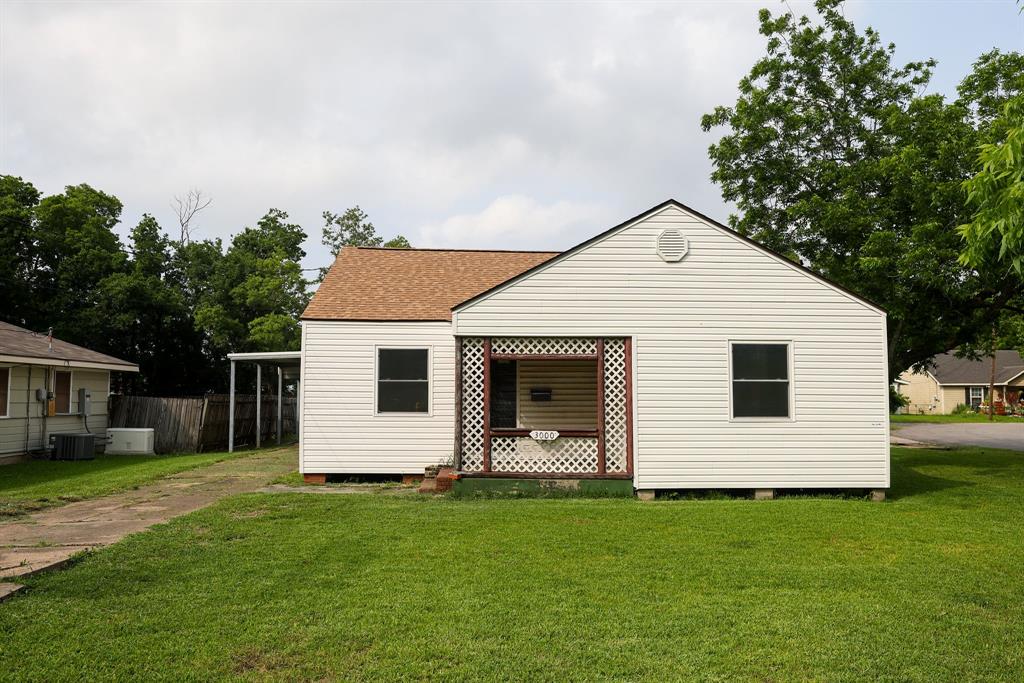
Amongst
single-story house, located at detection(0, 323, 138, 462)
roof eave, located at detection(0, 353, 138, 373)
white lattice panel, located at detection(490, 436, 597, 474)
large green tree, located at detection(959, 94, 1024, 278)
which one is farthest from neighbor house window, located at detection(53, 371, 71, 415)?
large green tree, located at detection(959, 94, 1024, 278)

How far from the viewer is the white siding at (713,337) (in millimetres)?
11523

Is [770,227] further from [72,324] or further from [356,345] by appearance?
[72,324]

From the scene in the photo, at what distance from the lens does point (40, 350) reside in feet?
59.4

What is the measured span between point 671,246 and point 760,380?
257 centimetres

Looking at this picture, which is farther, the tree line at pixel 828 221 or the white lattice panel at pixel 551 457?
the tree line at pixel 828 221

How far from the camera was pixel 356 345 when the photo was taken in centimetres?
1340

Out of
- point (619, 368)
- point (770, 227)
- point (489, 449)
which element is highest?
point (770, 227)

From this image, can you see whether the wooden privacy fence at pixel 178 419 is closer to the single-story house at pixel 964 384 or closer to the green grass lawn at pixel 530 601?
the green grass lawn at pixel 530 601

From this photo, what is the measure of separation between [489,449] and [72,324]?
74.6 ft

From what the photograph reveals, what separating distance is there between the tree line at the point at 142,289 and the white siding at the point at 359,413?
17416 mm

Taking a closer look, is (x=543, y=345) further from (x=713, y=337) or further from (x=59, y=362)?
(x=59, y=362)

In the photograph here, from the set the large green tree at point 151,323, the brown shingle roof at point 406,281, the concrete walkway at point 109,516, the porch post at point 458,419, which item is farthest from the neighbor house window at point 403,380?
the large green tree at point 151,323

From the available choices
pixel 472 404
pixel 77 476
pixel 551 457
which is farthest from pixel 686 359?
pixel 77 476

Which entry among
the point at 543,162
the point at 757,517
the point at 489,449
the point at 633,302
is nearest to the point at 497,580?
the point at 757,517
